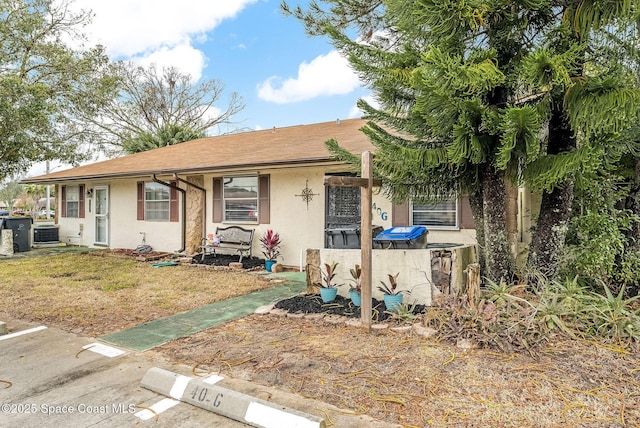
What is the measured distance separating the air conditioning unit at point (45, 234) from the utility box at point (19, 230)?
0.97m

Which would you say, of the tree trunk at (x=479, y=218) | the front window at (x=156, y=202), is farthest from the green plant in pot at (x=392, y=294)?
the front window at (x=156, y=202)

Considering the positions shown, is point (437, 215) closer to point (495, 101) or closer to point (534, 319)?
point (495, 101)

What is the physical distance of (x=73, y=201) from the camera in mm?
13992

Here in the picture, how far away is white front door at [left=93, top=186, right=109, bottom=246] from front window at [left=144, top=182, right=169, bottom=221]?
208cm

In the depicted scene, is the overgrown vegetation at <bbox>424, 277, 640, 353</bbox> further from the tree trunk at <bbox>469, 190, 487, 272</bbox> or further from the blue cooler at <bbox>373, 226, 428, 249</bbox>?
the blue cooler at <bbox>373, 226, 428, 249</bbox>

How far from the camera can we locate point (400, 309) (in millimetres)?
4789

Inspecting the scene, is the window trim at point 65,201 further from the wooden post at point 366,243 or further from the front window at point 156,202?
the wooden post at point 366,243

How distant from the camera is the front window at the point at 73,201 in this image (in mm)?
13836

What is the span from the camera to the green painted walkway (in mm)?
4320

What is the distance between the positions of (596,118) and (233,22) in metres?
18.1

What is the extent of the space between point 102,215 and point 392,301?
37.1 feet

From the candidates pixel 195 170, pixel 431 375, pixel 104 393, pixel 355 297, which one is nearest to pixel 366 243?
pixel 355 297

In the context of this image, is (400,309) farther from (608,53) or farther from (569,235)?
(608,53)

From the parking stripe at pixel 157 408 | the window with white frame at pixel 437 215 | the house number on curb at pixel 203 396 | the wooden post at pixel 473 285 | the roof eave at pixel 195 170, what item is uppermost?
the roof eave at pixel 195 170
